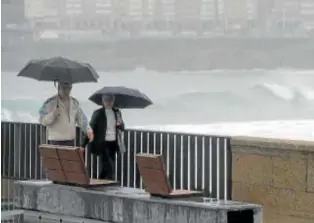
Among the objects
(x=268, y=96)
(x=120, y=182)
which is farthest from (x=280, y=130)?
(x=120, y=182)

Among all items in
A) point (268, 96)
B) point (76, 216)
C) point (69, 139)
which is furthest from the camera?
point (268, 96)

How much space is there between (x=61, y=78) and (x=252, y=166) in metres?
2.99

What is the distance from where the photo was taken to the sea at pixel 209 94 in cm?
2370

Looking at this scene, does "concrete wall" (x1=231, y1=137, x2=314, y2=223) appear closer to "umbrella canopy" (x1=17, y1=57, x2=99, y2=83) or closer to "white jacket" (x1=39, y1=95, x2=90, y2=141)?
"white jacket" (x1=39, y1=95, x2=90, y2=141)

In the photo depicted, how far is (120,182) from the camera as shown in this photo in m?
14.0

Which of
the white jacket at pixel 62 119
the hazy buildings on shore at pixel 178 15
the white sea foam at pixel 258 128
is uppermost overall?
the hazy buildings on shore at pixel 178 15

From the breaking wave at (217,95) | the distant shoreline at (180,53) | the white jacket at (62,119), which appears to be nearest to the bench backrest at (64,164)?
the white jacket at (62,119)

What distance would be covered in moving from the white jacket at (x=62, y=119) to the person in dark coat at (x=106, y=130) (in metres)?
0.14

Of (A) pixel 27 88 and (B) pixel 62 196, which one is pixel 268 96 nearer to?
(A) pixel 27 88

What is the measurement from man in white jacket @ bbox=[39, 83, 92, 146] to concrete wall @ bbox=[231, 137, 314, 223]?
2.13 meters

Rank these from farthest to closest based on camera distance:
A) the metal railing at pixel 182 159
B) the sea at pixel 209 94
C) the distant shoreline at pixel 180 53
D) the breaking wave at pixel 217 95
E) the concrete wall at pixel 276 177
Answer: the distant shoreline at pixel 180 53 < the breaking wave at pixel 217 95 < the sea at pixel 209 94 < the metal railing at pixel 182 159 < the concrete wall at pixel 276 177

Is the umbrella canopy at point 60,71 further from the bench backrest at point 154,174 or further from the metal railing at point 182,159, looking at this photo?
the bench backrest at point 154,174

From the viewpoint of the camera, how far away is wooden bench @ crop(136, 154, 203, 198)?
11.9 metres

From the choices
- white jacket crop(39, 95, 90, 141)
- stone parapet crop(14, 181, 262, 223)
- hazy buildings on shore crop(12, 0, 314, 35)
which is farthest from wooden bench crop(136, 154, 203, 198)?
hazy buildings on shore crop(12, 0, 314, 35)
